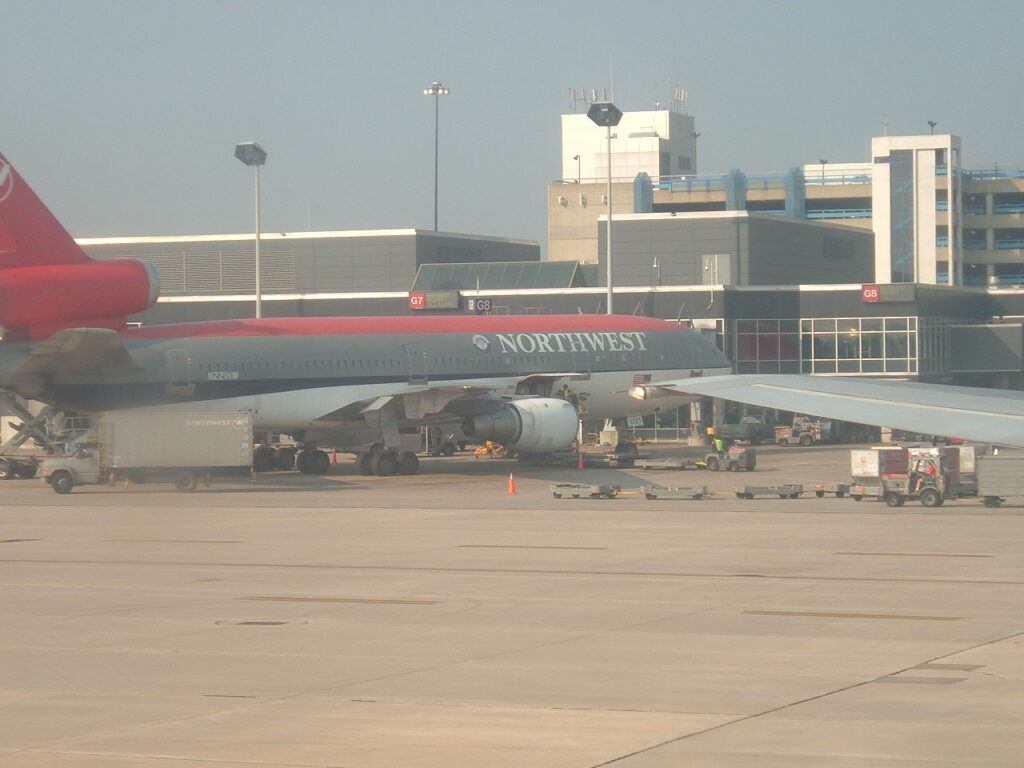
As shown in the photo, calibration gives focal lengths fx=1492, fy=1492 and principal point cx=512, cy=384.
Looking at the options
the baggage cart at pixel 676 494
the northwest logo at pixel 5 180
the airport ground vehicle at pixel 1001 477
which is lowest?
the baggage cart at pixel 676 494

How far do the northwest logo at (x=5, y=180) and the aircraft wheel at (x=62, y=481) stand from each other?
7776mm

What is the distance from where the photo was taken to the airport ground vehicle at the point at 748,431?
217 feet

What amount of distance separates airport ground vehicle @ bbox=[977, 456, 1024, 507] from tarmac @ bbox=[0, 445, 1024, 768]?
0.56 m

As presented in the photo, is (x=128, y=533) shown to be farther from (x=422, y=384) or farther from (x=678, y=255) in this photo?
(x=678, y=255)

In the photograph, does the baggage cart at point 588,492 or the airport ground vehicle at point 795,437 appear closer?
the baggage cart at point 588,492

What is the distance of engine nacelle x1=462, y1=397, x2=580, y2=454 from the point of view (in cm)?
4609

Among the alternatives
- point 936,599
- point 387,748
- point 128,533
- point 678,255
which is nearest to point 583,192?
point 678,255

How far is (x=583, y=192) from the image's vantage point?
426 feet

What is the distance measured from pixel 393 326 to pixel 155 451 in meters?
10.7

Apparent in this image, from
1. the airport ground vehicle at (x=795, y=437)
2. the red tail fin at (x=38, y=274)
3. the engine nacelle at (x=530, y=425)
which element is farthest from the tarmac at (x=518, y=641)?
the airport ground vehicle at (x=795, y=437)

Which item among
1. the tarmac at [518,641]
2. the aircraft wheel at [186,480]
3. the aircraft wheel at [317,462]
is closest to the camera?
the tarmac at [518,641]

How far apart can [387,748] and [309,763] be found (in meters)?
0.77

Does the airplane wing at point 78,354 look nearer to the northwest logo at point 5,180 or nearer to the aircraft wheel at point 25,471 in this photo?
the northwest logo at point 5,180

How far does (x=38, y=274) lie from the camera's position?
42.0 metres
